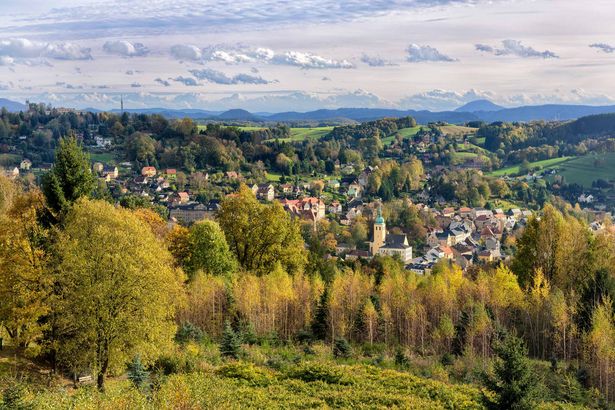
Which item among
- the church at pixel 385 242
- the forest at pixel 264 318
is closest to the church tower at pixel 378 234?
the church at pixel 385 242

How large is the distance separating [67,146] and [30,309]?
6.44 meters

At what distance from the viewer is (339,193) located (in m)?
127

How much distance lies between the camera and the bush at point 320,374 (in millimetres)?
22891

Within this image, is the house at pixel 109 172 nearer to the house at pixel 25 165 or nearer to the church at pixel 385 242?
the house at pixel 25 165

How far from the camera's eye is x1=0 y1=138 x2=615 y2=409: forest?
19922 mm

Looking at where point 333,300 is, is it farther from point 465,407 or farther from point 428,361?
point 465,407

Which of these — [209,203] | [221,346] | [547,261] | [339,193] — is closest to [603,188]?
[339,193]

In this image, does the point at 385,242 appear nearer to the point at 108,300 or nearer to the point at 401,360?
the point at 401,360

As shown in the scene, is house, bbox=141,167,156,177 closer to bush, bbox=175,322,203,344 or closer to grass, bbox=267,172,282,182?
grass, bbox=267,172,282,182

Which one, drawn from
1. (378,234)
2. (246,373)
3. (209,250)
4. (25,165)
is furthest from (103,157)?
(246,373)

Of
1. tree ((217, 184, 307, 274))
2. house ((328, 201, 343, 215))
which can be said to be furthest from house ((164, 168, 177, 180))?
tree ((217, 184, 307, 274))

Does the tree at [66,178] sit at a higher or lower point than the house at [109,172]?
higher

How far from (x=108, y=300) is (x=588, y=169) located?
484ft

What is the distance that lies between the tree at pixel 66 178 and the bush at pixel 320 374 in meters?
11.3
